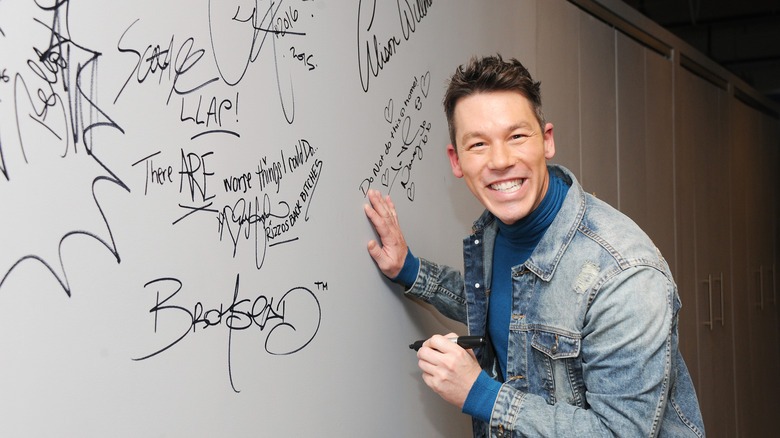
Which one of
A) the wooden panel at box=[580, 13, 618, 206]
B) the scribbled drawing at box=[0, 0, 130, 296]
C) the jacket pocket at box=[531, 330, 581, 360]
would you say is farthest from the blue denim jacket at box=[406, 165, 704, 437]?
the wooden panel at box=[580, 13, 618, 206]

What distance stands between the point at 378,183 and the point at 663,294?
27.7 inches

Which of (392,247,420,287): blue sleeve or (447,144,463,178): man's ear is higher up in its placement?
(447,144,463,178): man's ear

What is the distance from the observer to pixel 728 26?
6.21 m

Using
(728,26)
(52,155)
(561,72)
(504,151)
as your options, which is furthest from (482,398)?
(728,26)

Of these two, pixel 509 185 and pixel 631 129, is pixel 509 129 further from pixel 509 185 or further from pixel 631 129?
pixel 631 129

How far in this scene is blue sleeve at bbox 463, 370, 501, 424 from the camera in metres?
1.40

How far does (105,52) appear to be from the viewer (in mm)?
1114

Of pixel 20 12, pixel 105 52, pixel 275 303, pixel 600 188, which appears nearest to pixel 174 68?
pixel 105 52

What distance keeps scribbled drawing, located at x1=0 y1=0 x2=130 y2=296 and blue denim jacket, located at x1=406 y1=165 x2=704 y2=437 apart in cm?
82

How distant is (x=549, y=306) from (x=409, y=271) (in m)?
0.42

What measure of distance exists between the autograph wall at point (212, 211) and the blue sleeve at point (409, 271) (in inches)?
2.3

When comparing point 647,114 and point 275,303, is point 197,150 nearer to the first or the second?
point 275,303

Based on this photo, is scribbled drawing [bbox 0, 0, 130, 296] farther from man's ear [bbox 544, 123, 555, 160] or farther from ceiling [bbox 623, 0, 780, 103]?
ceiling [bbox 623, 0, 780, 103]

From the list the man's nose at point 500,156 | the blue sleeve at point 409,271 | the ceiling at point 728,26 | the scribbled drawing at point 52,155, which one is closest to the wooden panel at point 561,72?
the blue sleeve at point 409,271
